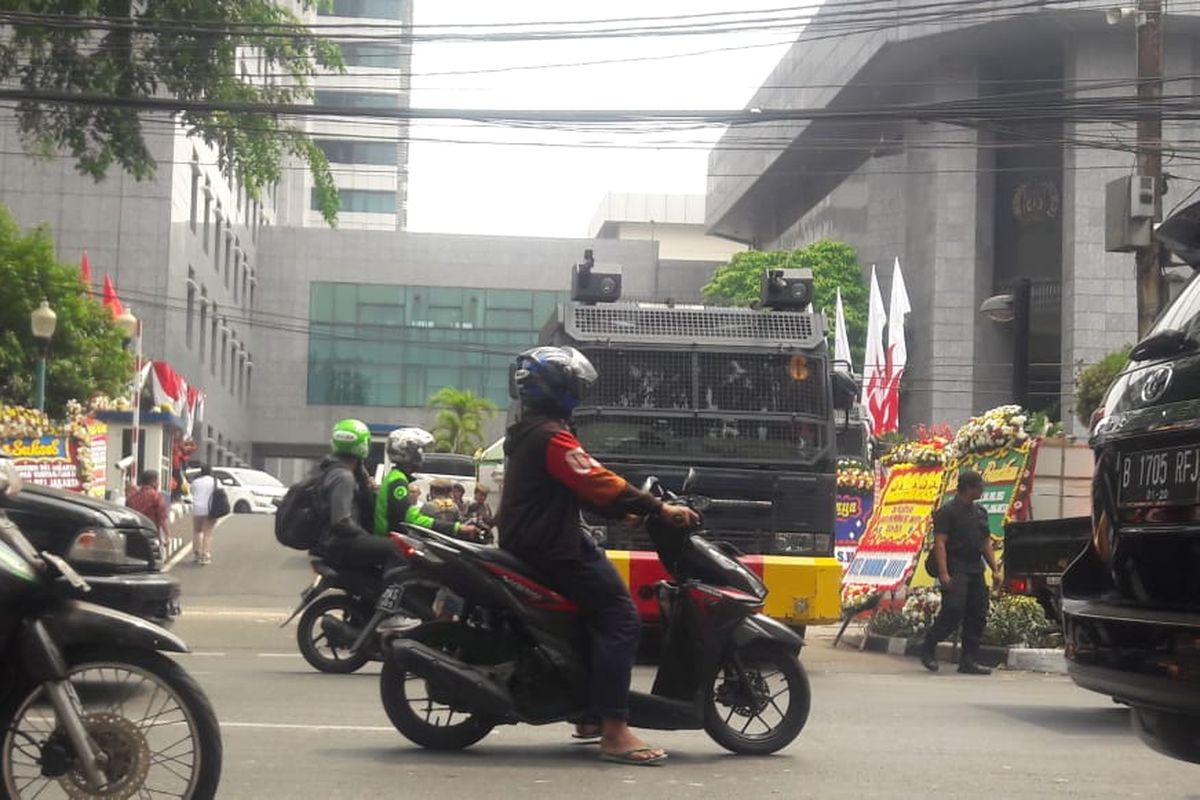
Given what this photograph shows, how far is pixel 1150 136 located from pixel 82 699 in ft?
54.3

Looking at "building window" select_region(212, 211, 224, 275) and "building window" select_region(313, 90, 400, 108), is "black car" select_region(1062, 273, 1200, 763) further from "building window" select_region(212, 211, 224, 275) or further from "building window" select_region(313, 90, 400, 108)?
"building window" select_region(313, 90, 400, 108)

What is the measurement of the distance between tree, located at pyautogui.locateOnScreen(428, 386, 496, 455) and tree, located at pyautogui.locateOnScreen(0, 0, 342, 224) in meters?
43.3

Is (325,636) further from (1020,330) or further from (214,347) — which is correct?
(214,347)

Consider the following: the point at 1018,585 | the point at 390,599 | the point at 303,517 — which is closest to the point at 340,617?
the point at 303,517

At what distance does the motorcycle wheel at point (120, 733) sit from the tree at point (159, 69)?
14.4 metres

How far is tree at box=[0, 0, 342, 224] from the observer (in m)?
19.7

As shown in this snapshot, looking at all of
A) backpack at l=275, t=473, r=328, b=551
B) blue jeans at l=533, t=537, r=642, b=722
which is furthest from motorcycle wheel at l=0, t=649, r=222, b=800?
backpack at l=275, t=473, r=328, b=551

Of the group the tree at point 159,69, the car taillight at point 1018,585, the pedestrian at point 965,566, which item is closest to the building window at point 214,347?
the tree at point 159,69

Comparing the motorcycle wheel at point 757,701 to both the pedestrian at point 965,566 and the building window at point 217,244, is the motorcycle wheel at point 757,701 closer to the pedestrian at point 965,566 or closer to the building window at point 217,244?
the pedestrian at point 965,566

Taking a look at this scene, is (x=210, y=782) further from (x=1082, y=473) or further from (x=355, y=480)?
(x=1082, y=473)

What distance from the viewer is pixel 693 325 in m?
14.4

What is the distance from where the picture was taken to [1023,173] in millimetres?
55969

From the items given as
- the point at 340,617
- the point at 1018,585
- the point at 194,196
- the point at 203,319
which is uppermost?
the point at 194,196

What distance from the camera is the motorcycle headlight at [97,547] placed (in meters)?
10.0
